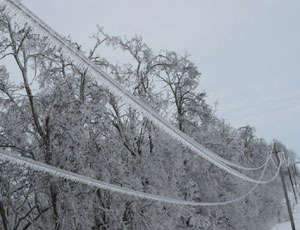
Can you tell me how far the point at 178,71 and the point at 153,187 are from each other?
5.81 meters

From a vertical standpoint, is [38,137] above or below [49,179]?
above

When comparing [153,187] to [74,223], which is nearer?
[74,223]

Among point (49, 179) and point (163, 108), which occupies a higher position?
point (163, 108)

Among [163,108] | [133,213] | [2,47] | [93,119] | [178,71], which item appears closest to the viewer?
[2,47]

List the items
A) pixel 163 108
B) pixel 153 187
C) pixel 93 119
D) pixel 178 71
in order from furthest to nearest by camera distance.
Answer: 1. pixel 178 71
2. pixel 163 108
3. pixel 153 187
4. pixel 93 119

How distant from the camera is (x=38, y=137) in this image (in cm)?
967

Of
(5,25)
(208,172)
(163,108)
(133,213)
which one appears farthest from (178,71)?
(5,25)

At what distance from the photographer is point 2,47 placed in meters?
9.17

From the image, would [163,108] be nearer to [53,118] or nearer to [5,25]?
[53,118]

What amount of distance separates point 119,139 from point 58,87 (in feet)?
9.85

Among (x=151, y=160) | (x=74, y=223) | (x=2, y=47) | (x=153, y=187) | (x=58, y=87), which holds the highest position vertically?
(x=2, y=47)

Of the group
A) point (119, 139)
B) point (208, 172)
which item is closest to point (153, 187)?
point (119, 139)

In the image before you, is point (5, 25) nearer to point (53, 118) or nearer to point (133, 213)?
point (53, 118)

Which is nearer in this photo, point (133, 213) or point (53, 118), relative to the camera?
point (53, 118)
